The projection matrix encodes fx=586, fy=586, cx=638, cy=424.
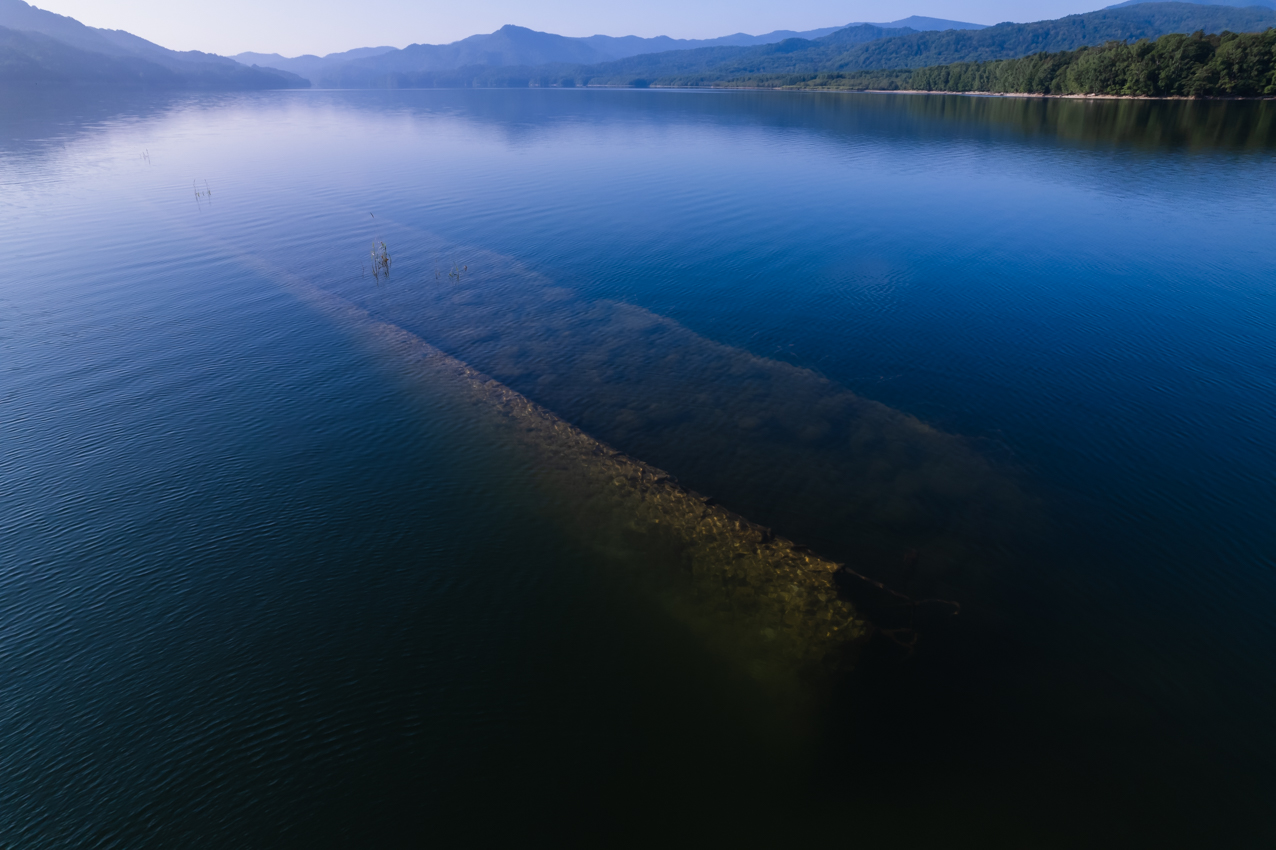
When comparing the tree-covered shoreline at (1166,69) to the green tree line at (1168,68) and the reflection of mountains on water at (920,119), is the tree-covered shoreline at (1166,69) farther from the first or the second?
the reflection of mountains on water at (920,119)

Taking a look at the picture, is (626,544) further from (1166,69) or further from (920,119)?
(1166,69)

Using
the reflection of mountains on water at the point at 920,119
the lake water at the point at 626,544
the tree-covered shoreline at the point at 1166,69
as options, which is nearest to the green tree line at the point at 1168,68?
the tree-covered shoreline at the point at 1166,69

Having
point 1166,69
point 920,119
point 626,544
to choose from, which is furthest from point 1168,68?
point 626,544

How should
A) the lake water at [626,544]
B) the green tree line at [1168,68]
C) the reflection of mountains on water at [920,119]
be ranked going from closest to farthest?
the lake water at [626,544] < the reflection of mountains on water at [920,119] < the green tree line at [1168,68]

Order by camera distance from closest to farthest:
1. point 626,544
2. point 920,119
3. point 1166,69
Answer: point 626,544, point 920,119, point 1166,69

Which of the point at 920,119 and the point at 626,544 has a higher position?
the point at 920,119

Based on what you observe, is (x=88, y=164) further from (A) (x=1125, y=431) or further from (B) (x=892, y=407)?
(A) (x=1125, y=431)

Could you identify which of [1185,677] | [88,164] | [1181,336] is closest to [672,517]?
[1185,677]

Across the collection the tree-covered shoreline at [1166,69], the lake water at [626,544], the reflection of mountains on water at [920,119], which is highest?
the tree-covered shoreline at [1166,69]

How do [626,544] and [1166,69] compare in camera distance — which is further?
[1166,69]

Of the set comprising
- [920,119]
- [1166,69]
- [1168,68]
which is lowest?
[920,119]

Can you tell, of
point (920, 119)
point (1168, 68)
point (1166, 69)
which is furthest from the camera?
point (1166, 69)
